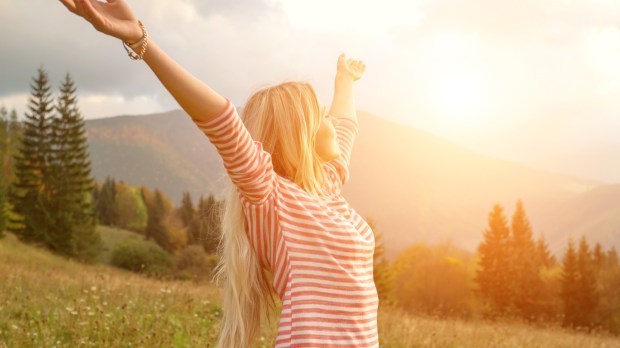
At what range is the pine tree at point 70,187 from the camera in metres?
53.9

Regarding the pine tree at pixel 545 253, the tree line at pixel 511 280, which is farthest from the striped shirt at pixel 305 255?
the pine tree at pixel 545 253

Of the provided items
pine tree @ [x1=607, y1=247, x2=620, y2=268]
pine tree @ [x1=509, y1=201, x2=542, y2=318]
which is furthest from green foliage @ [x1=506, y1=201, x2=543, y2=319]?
pine tree @ [x1=607, y1=247, x2=620, y2=268]

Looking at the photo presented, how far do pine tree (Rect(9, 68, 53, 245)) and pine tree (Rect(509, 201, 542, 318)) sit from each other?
133 feet

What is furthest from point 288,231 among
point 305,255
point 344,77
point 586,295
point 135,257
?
point 135,257

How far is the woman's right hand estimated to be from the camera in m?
1.98

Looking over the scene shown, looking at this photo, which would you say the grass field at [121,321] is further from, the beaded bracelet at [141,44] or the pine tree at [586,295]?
the pine tree at [586,295]

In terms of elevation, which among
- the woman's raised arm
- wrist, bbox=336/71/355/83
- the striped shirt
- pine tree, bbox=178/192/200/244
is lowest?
the striped shirt

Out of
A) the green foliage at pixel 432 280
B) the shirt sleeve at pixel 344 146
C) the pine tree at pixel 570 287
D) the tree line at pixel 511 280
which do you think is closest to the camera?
the shirt sleeve at pixel 344 146

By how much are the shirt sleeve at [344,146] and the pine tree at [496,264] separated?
56.0 metres

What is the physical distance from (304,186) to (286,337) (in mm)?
643

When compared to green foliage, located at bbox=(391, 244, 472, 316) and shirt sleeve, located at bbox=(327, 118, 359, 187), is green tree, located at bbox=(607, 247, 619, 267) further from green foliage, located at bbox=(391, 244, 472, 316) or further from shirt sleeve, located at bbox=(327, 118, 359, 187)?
shirt sleeve, located at bbox=(327, 118, 359, 187)

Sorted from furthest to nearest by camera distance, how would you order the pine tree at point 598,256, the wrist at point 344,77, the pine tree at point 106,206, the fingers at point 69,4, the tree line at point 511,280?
the pine tree at point 106,206
the pine tree at point 598,256
the tree line at point 511,280
the wrist at point 344,77
the fingers at point 69,4

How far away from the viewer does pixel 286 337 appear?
2.61m

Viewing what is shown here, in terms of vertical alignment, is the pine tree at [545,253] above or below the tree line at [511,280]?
above
